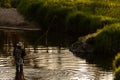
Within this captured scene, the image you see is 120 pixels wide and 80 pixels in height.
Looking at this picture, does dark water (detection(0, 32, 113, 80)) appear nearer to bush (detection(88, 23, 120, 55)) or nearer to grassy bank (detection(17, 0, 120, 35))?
bush (detection(88, 23, 120, 55))

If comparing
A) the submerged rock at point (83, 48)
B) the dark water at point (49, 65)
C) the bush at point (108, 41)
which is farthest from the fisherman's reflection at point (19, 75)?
the bush at point (108, 41)

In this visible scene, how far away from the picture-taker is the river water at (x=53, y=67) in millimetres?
33500

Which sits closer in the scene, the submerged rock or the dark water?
the dark water

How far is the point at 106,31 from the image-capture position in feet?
140

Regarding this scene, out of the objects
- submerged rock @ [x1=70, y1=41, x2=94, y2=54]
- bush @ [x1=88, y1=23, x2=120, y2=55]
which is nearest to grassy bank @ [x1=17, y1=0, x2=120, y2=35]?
bush @ [x1=88, y1=23, x2=120, y2=55]

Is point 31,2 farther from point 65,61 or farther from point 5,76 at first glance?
point 5,76

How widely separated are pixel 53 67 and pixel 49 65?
2.56 feet

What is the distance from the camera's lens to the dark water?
3356cm

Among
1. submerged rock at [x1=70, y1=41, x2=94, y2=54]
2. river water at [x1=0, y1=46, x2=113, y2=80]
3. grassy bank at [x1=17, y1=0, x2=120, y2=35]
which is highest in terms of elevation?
grassy bank at [x1=17, y1=0, x2=120, y2=35]

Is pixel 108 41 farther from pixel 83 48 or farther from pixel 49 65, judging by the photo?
pixel 49 65

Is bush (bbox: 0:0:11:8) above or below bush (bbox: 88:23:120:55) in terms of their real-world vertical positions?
above

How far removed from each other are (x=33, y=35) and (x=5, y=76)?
21901mm

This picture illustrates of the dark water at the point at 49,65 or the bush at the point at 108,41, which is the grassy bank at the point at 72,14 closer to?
the dark water at the point at 49,65

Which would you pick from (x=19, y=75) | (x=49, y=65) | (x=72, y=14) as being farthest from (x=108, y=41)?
(x=72, y=14)
